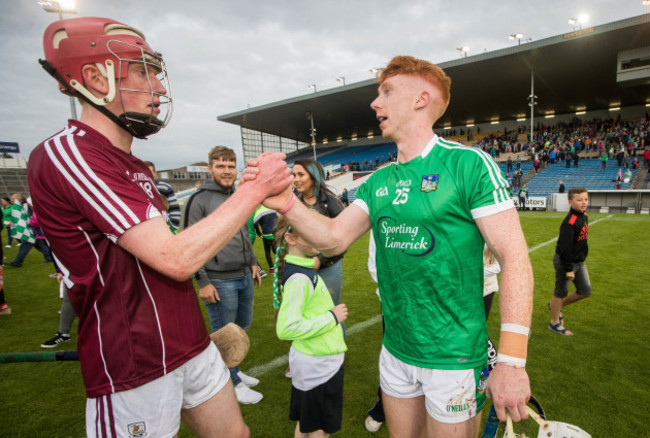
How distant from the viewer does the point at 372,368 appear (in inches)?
162

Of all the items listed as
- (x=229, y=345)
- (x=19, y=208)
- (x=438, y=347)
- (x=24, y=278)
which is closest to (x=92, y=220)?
(x=229, y=345)

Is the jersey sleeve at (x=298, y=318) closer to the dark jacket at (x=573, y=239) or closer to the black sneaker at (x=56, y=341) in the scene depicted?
the dark jacket at (x=573, y=239)

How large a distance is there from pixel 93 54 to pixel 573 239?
18.8ft

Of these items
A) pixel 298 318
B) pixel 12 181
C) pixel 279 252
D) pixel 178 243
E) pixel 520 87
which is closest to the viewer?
pixel 178 243

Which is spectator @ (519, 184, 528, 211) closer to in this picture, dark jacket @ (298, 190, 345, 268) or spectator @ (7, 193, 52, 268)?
Answer: dark jacket @ (298, 190, 345, 268)

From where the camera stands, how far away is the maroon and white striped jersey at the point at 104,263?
1331 millimetres

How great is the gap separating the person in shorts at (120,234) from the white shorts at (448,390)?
1133 millimetres

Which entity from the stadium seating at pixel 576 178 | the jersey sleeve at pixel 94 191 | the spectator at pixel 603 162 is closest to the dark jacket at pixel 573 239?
the jersey sleeve at pixel 94 191

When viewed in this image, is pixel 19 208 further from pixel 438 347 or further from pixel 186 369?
pixel 438 347

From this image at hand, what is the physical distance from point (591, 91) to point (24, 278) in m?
42.5

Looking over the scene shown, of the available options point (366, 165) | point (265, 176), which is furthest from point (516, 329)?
point (366, 165)

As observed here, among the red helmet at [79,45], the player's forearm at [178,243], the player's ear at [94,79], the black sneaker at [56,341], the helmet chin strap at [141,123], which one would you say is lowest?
the black sneaker at [56,341]

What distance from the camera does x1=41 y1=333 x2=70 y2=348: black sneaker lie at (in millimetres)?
4852

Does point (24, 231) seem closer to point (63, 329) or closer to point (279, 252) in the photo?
point (63, 329)
